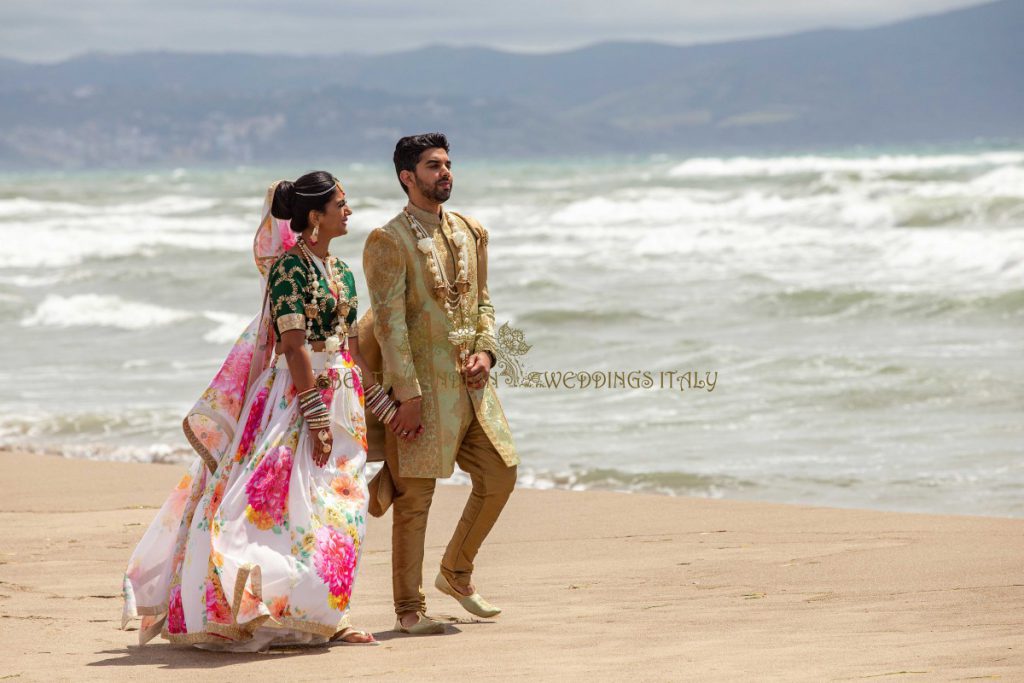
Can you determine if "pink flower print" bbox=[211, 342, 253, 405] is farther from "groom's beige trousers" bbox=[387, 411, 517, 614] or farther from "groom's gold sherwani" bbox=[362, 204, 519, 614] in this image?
"groom's beige trousers" bbox=[387, 411, 517, 614]

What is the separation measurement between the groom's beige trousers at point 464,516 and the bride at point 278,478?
12.0 inches

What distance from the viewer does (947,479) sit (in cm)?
817

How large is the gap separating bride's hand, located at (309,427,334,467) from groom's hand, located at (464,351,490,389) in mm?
567

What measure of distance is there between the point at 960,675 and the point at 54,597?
3.39m

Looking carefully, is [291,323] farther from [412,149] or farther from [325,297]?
[412,149]

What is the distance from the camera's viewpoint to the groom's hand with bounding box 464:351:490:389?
4.84 metres

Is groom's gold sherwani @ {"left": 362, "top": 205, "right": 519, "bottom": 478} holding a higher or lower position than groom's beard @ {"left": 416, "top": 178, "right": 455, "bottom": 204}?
lower

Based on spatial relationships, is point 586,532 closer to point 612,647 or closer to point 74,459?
point 612,647

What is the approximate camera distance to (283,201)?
15.1ft

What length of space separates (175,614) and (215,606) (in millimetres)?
210

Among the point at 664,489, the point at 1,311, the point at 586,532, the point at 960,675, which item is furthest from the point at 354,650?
the point at 1,311

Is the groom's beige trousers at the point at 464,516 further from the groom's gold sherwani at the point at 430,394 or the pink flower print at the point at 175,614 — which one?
the pink flower print at the point at 175,614

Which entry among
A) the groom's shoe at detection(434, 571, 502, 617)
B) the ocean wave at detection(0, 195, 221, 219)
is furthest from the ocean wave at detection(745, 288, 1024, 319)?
the ocean wave at detection(0, 195, 221, 219)

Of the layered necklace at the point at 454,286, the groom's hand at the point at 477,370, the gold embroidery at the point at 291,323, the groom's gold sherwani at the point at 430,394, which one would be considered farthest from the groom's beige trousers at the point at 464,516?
the gold embroidery at the point at 291,323
